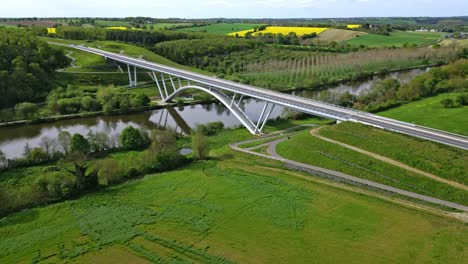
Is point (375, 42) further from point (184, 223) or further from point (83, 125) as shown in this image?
point (184, 223)

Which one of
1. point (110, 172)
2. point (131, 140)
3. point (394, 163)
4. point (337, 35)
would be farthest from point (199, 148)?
point (337, 35)

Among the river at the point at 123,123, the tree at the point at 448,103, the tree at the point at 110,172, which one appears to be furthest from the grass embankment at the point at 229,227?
the tree at the point at 448,103

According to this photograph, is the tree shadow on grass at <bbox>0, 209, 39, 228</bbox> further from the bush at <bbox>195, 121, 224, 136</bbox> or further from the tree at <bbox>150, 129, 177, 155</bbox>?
the bush at <bbox>195, 121, 224, 136</bbox>

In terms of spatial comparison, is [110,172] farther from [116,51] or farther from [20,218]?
[116,51]

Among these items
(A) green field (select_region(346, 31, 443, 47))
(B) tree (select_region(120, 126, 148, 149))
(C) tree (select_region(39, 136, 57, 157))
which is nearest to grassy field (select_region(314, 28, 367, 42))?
(A) green field (select_region(346, 31, 443, 47))

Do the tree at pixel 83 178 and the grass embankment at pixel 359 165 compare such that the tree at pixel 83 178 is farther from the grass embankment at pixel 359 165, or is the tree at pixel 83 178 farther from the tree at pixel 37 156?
the grass embankment at pixel 359 165

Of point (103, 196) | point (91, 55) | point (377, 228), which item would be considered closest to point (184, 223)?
point (103, 196)
